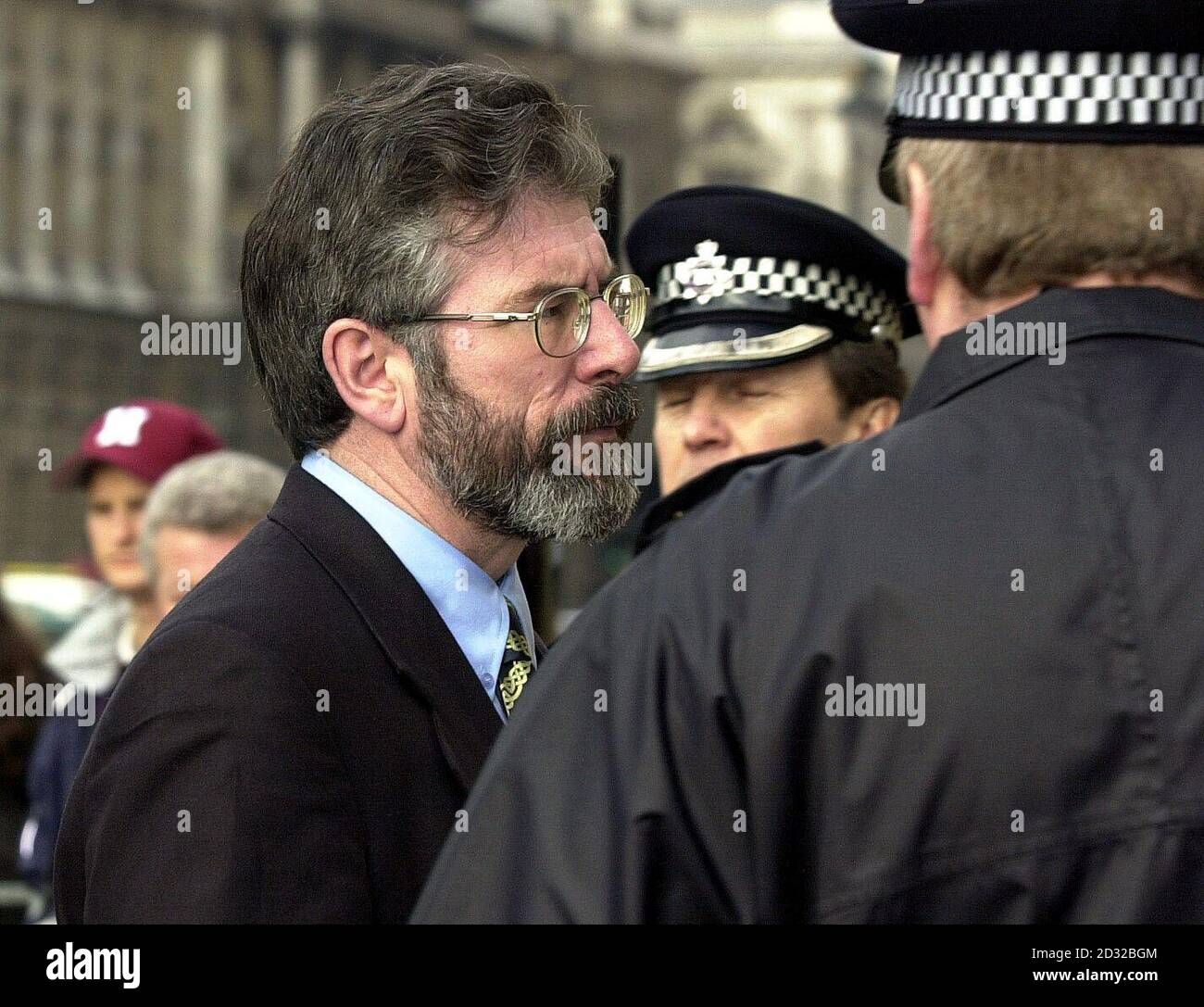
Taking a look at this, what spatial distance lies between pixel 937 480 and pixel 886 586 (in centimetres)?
10

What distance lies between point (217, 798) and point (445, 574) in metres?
0.49

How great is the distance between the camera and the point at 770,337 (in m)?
3.71

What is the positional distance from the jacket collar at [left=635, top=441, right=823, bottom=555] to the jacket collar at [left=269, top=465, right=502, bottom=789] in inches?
22.7

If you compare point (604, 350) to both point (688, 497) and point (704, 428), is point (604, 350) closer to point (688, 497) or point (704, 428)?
point (688, 497)

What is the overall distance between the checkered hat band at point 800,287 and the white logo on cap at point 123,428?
1.92m

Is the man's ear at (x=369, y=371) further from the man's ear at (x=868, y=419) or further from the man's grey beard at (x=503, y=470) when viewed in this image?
the man's ear at (x=868, y=419)

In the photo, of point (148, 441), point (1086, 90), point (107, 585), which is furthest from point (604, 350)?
point (107, 585)

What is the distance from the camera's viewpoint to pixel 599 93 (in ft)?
175

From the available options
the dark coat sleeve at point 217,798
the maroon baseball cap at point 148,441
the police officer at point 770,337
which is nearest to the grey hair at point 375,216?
the dark coat sleeve at point 217,798

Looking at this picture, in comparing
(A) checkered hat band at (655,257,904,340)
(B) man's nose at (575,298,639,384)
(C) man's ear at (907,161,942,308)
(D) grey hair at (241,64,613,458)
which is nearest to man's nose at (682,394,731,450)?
(A) checkered hat band at (655,257,904,340)

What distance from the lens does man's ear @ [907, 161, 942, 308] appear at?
1.69 m

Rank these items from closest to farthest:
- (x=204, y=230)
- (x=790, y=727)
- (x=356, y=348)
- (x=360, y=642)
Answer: (x=790, y=727)
(x=360, y=642)
(x=356, y=348)
(x=204, y=230)
